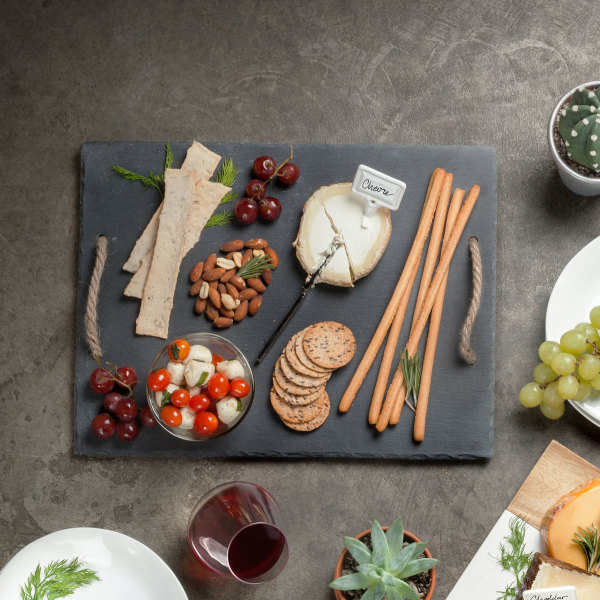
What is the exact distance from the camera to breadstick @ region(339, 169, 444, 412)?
5.44 ft

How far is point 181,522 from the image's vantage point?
1.71m

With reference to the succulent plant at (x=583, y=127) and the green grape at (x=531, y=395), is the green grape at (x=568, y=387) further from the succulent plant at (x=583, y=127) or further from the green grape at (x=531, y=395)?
the succulent plant at (x=583, y=127)

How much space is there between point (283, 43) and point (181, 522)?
4.05ft

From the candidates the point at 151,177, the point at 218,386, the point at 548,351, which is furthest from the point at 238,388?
the point at 548,351

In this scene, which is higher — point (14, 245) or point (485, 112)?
point (485, 112)

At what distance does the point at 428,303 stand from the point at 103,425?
2.69 feet

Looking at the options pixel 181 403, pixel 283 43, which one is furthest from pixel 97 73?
pixel 181 403

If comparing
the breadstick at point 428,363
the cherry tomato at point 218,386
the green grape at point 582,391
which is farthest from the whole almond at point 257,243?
the green grape at point 582,391

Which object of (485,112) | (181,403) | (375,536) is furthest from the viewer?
(485,112)

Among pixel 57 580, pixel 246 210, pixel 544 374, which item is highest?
pixel 246 210

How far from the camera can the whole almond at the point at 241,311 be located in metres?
1.68

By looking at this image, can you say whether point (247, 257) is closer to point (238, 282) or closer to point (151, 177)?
point (238, 282)

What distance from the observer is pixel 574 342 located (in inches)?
60.4

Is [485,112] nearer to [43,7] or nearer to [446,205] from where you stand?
[446,205]
